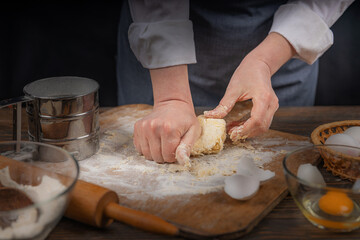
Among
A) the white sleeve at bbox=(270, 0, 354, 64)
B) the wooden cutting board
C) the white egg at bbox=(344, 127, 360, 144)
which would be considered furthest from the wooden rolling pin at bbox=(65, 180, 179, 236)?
the white sleeve at bbox=(270, 0, 354, 64)

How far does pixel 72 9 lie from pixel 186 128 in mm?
1683

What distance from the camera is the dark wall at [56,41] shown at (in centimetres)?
273

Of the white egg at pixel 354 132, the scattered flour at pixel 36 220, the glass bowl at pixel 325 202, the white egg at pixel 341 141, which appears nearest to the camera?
the scattered flour at pixel 36 220

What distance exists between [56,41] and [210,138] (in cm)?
179

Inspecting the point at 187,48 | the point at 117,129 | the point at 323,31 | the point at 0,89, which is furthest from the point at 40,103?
the point at 0,89

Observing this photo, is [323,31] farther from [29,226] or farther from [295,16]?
[29,226]

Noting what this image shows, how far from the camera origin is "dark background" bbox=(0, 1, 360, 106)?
8.98 feet

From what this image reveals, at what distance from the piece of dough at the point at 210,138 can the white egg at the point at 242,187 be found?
11.3 inches

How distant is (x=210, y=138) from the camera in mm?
1417

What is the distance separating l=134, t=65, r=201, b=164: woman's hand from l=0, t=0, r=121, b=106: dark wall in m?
1.43

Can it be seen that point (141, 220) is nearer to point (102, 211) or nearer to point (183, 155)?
point (102, 211)

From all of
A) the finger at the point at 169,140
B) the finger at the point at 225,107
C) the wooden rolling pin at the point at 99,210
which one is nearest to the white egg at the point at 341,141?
the finger at the point at 225,107

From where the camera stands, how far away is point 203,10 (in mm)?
1863

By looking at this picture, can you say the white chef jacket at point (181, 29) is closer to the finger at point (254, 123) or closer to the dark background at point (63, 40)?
the finger at point (254, 123)
